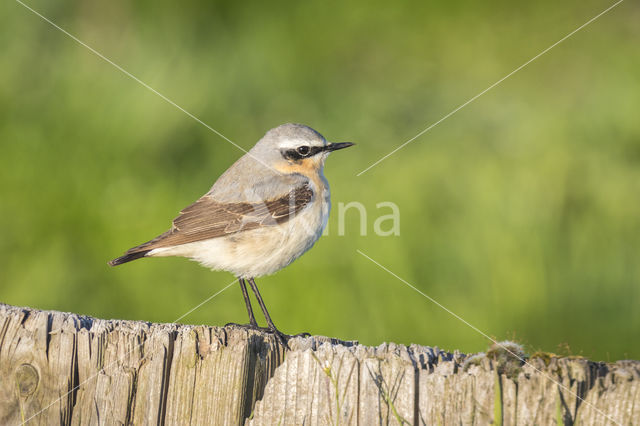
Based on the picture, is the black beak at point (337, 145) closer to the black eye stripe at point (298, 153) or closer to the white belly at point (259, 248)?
the black eye stripe at point (298, 153)

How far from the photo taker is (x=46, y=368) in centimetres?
267

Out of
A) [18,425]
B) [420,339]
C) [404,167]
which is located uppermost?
[404,167]

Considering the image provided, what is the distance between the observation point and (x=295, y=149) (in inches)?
211

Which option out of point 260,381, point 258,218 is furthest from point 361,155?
point 260,381

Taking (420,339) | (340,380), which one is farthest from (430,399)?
(420,339)

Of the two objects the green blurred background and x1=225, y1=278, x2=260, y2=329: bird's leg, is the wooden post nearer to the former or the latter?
x1=225, y1=278, x2=260, y2=329: bird's leg

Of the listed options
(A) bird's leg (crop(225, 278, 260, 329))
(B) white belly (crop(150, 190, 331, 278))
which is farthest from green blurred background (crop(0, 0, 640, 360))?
(B) white belly (crop(150, 190, 331, 278))

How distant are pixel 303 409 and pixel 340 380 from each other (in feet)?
0.61

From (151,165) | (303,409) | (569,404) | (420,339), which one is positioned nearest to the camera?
(569,404)

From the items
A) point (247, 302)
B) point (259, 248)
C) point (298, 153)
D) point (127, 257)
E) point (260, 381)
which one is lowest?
point (260, 381)

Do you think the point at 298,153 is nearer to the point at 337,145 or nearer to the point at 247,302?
the point at 337,145

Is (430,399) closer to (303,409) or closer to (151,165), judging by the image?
(303,409)

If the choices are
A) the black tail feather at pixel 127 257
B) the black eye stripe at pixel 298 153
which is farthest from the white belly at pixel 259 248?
the black eye stripe at pixel 298 153

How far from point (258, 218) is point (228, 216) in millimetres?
239
